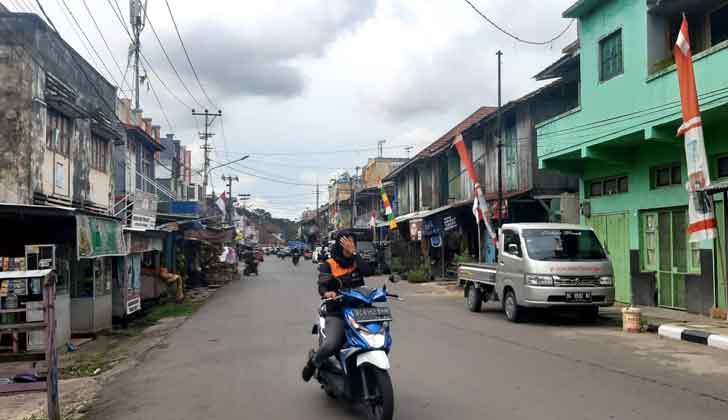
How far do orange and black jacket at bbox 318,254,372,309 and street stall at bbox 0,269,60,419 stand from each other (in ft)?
8.66

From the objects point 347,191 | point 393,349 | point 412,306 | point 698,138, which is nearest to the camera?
point 393,349

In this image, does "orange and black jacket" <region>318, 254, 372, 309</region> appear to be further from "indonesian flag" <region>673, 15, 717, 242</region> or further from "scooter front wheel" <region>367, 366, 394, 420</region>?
"indonesian flag" <region>673, 15, 717, 242</region>

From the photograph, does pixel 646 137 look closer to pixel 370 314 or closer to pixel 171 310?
pixel 370 314

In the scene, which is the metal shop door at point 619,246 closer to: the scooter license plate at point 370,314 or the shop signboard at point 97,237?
the shop signboard at point 97,237

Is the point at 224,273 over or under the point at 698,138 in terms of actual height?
under

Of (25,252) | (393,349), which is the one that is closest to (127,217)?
(25,252)

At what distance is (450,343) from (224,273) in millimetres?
23745

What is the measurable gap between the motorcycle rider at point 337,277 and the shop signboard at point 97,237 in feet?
20.8

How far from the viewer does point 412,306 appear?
18266mm

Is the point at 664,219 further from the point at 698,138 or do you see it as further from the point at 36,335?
the point at 36,335

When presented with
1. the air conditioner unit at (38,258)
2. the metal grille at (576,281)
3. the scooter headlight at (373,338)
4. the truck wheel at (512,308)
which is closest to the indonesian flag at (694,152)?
the metal grille at (576,281)

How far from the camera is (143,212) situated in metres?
17.1

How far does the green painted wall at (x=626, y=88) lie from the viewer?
40.8ft

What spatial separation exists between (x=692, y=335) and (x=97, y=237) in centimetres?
1082
